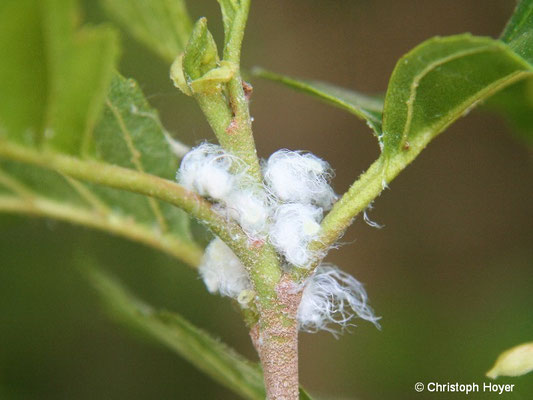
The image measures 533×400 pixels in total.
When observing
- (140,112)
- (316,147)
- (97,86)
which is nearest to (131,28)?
(140,112)

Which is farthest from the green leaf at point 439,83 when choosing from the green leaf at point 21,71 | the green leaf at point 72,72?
the green leaf at point 21,71

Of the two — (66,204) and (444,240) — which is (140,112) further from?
(444,240)

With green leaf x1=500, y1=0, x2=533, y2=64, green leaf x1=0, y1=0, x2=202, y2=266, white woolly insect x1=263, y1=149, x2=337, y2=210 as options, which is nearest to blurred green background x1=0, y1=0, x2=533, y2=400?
→ green leaf x1=0, y1=0, x2=202, y2=266

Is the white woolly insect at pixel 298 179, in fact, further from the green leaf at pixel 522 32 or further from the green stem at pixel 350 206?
the green leaf at pixel 522 32

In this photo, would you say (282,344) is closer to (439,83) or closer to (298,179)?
(298,179)

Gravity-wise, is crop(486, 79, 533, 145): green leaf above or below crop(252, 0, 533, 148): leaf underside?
above

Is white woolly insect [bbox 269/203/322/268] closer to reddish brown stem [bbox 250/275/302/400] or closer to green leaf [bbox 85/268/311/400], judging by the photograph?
reddish brown stem [bbox 250/275/302/400]
